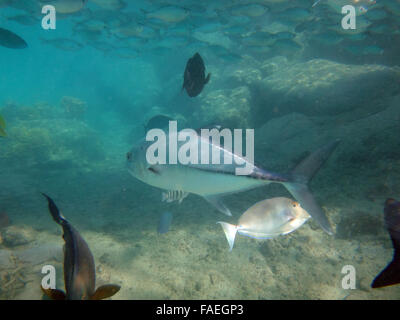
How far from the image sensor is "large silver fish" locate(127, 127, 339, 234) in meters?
1.81

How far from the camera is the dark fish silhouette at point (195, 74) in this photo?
357 centimetres

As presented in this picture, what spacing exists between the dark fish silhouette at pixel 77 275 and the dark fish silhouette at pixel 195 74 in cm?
288

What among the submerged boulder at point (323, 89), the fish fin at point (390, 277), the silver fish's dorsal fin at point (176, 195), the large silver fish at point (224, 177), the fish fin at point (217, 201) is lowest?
the fish fin at point (390, 277)

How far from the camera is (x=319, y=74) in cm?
891

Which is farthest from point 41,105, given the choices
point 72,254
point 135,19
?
point 72,254

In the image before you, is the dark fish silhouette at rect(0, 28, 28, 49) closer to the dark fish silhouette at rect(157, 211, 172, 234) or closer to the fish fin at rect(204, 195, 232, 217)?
the dark fish silhouette at rect(157, 211, 172, 234)

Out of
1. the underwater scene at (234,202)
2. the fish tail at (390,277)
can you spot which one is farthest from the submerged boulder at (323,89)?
the fish tail at (390,277)

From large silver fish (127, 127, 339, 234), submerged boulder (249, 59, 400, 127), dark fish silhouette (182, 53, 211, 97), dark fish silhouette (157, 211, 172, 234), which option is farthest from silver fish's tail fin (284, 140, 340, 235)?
submerged boulder (249, 59, 400, 127)

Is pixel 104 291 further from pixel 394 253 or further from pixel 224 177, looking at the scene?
pixel 394 253

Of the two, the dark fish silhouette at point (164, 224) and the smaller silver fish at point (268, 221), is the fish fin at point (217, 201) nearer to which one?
the smaller silver fish at point (268, 221)

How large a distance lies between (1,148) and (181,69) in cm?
1624

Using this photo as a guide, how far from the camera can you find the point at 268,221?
232 centimetres

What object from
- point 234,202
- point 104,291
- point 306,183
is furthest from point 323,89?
point 104,291

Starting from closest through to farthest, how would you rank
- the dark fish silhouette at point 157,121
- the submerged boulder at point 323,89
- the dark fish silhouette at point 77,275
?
the dark fish silhouette at point 77,275
the submerged boulder at point 323,89
the dark fish silhouette at point 157,121
